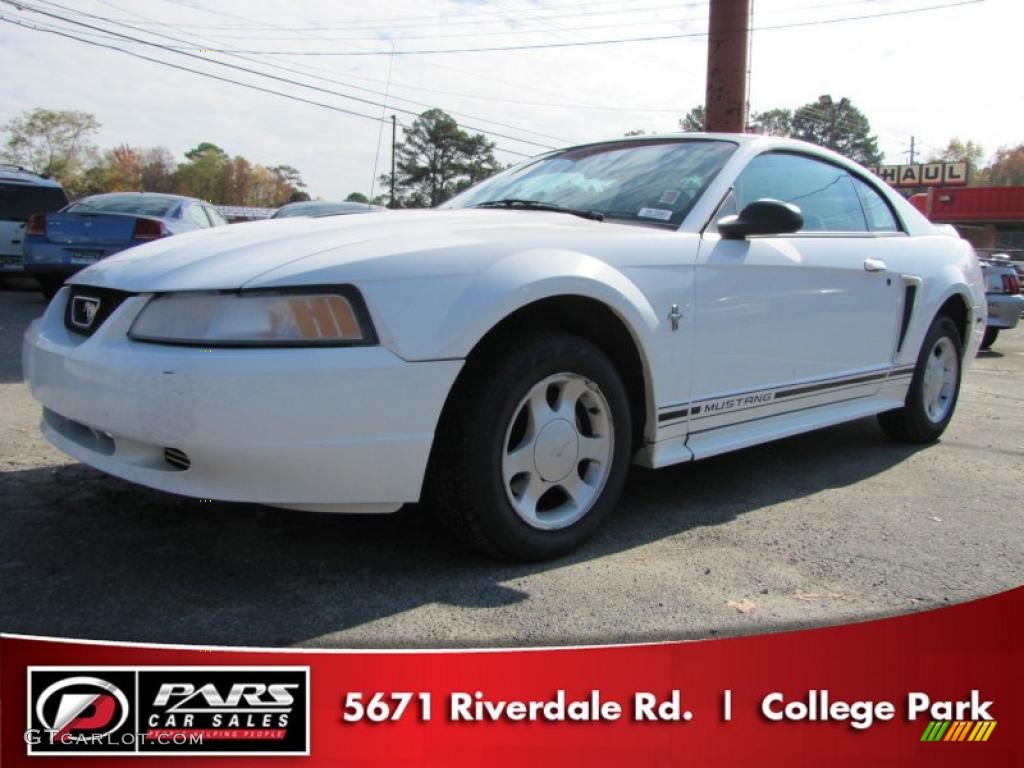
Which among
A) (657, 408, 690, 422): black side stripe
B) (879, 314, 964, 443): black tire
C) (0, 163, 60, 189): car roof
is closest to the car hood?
(657, 408, 690, 422): black side stripe

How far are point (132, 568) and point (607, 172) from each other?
7.65 ft

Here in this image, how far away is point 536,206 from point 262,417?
64.7 inches

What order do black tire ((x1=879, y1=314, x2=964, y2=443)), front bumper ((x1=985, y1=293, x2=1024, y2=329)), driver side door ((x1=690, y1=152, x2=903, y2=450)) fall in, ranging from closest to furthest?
driver side door ((x1=690, y1=152, x2=903, y2=450)), black tire ((x1=879, y1=314, x2=964, y2=443)), front bumper ((x1=985, y1=293, x2=1024, y2=329))

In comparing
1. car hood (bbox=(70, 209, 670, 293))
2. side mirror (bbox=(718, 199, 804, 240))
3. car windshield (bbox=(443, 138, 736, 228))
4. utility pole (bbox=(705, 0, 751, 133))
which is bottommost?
car hood (bbox=(70, 209, 670, 293))

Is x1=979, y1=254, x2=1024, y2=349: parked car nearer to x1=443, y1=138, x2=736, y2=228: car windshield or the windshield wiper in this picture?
x1=443, y1=138, x2=736, y2=228: car windshield

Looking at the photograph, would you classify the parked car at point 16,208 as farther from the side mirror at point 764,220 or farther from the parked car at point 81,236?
the side mirror at point 764,220

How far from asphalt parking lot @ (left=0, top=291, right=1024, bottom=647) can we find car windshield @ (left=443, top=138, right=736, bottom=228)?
117 cm

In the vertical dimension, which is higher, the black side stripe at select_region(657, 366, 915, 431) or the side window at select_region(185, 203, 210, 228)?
the side window at select_region(185, 203, 210, 228)

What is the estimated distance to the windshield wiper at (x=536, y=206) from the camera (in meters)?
3.24

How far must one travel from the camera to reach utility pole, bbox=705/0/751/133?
9070 mm

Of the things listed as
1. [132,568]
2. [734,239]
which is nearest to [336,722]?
[132,568]

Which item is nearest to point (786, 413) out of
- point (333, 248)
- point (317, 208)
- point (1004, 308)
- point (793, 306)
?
point (793, 306)

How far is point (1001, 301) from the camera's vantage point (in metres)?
12.0

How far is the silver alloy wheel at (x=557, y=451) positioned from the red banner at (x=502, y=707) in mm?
715
